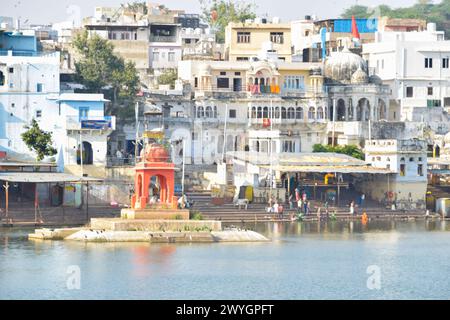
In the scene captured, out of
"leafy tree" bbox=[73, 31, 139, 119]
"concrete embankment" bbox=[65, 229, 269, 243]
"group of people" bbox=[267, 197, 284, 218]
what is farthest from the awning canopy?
"leafy tree" bbox=[73, 31, 139, 119]

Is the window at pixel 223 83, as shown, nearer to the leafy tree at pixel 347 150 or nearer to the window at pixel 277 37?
the leafy tree at pixel 347 150

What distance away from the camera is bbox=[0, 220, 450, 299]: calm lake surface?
198ft

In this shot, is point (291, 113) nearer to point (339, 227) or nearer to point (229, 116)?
point (229, 116)

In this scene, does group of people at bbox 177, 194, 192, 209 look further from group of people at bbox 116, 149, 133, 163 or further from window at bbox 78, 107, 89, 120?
window at bbox 78, 107, 89, 120

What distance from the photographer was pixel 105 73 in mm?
96312

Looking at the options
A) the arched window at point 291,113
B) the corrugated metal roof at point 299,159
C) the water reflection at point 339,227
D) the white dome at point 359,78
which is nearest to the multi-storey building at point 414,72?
the white dome at point 359,78

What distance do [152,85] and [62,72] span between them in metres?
9.28

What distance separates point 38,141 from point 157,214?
13862 millimetres

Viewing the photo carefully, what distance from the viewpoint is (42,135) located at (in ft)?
285

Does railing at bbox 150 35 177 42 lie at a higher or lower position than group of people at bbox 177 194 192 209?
higher

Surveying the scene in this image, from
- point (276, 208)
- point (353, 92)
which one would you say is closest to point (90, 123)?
point (276, 208)

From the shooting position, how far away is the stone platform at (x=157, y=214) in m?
74.4

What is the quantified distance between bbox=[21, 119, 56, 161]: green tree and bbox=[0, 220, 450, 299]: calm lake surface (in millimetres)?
10301
